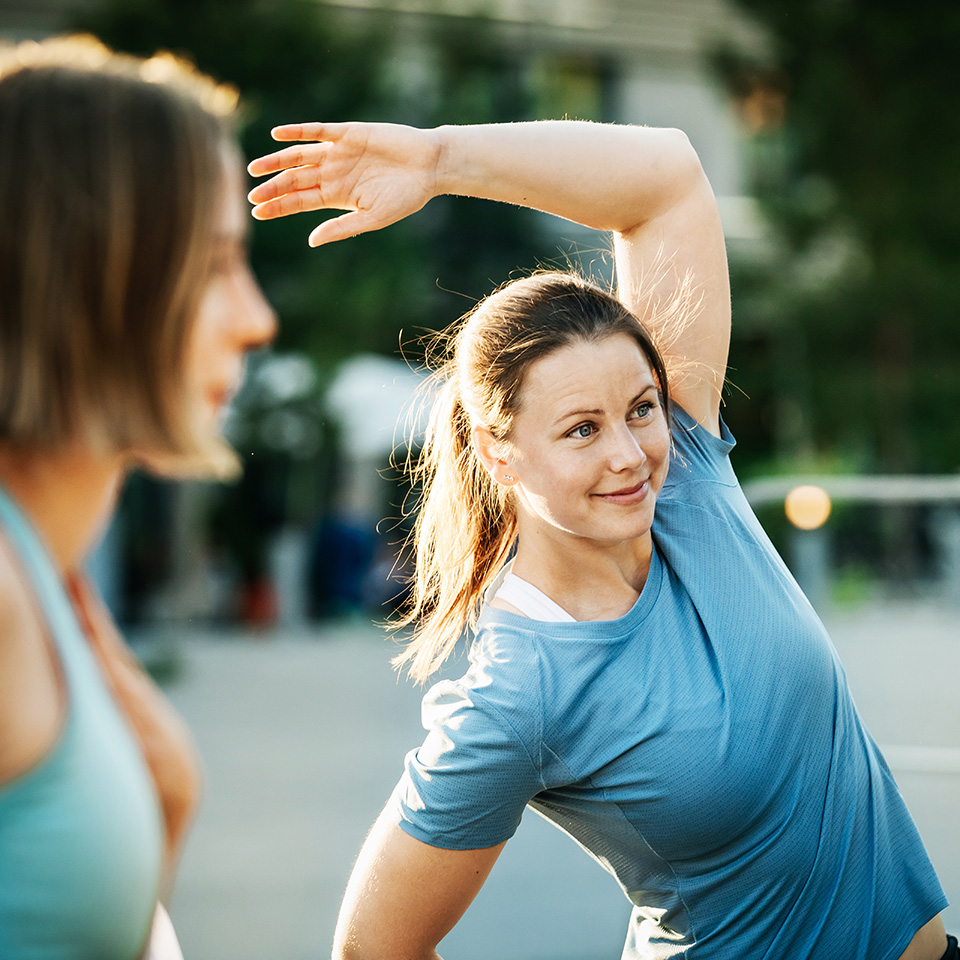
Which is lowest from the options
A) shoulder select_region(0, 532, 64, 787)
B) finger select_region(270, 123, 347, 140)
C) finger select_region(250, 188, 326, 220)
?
shoulder select_region(0, 532, 64, 787)

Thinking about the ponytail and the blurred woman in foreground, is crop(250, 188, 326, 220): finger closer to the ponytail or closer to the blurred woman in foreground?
the ponytail

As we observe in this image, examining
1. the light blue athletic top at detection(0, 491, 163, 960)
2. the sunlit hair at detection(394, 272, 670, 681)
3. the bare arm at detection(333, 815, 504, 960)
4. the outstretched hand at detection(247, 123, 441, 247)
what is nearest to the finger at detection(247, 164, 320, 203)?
the outstretched hand at detection(247, 123, 441, 247)

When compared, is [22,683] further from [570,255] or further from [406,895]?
[570,255]

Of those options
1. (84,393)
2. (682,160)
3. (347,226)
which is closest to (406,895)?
(84,393)

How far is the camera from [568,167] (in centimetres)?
178

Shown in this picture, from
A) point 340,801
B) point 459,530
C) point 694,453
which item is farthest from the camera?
point 340,801

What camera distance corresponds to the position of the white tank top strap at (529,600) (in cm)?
156

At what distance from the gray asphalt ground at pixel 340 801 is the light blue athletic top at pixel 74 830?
98.0 inches

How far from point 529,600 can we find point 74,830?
807 mm

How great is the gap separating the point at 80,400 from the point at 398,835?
0.81m

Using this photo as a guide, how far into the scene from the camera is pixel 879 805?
62.3 inches

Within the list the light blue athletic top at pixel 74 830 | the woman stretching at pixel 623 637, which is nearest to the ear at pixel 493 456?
the woman stretching at pixel 623 637

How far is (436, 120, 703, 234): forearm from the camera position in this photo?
5.76 ft

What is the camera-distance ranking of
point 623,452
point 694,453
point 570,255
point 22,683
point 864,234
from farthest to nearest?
point 864,234 → point 570,255 → point 694,453 → point 623,452 → point 22,683
